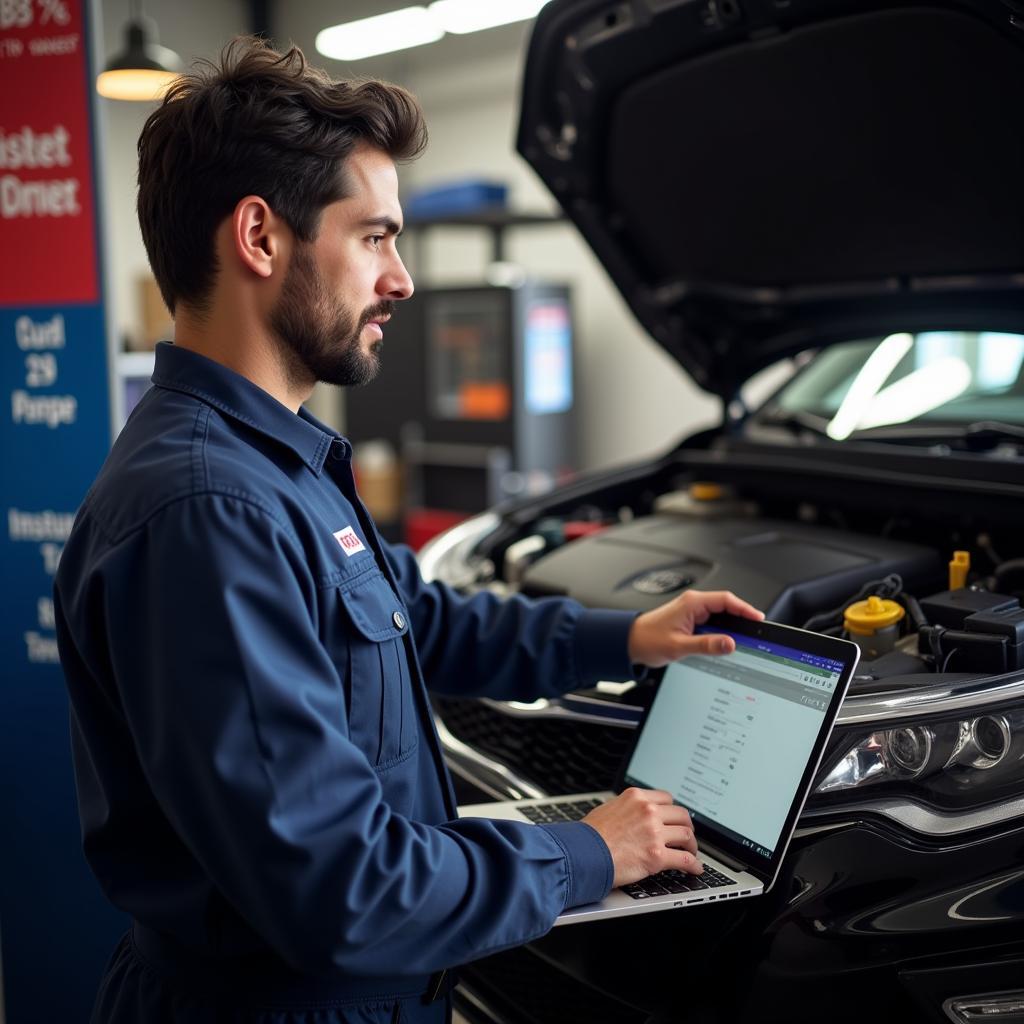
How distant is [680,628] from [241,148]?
83cm

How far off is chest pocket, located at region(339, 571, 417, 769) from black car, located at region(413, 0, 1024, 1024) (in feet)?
1.55

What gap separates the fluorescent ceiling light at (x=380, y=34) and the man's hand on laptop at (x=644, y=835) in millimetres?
5607

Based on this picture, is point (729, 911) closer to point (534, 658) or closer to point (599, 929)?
point (599, 929)

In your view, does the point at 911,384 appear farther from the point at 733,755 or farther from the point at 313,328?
the point at 313,328

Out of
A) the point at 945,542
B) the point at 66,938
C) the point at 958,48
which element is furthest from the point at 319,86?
the point at 66,938

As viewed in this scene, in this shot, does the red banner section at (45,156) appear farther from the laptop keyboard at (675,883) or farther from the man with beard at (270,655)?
the laptop keyboard at (675,883)

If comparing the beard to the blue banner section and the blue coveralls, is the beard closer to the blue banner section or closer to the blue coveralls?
the blue coveralls

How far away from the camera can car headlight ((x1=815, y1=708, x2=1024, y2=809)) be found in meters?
1.36

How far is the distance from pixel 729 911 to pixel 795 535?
802mm

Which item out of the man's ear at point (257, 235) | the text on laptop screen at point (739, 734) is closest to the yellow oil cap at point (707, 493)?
the text on laptop screen at point (739, 734)

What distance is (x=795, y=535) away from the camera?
2.01 m

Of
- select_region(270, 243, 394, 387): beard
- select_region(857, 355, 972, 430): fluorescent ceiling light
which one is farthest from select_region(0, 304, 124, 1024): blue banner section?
select_region(857, 355, 972, 430): fluorescent ceiling light

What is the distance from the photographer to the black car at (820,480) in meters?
1.36

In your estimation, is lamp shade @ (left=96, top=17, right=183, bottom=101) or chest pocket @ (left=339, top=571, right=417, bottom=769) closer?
chest pocket @ (left=339, top=571, right=417, bottom=769)
